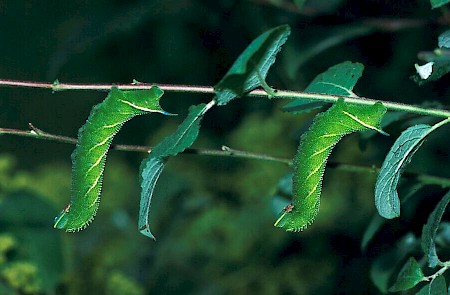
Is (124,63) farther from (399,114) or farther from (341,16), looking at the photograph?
(399,114)

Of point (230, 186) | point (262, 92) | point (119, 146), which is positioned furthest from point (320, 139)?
point (230, 186)

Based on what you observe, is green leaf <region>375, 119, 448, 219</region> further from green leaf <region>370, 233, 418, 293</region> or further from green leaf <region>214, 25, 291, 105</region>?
green leaf <region>370, 233, 418, 293</region>

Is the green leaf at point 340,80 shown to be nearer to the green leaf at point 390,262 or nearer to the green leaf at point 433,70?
the green leaf at point 433,70

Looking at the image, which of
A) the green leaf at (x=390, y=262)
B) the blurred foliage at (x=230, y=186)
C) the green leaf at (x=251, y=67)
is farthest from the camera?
the blurred foliage at (x=230, y=186)

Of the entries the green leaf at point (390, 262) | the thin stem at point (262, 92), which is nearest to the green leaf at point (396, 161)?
the thin stem at point (262, 92)

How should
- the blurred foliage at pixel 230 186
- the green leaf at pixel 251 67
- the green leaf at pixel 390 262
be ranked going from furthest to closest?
the blurred foliage at pixel 230 186
the green leaf at pixel 390 262
the green leaf at pixel 251 67

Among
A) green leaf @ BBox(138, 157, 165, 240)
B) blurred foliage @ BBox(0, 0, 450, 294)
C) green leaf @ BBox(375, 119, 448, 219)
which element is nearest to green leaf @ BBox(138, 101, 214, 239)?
green leaf @ BBox(138, 157, 165, 240)

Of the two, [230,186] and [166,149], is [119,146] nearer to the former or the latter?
[166,149]
